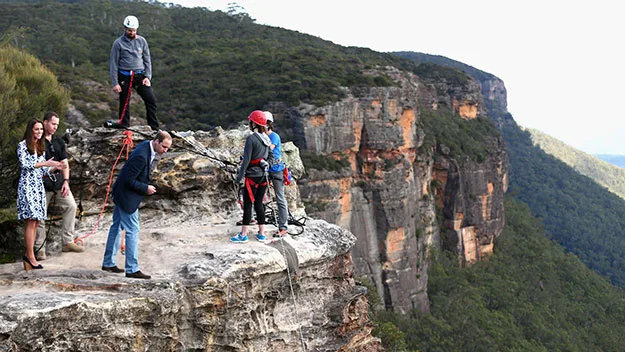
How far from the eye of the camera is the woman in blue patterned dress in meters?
6.91

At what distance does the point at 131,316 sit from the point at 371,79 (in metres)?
39.0

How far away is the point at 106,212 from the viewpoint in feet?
32.0

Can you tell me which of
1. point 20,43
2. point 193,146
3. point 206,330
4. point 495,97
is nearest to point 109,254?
point 206,330

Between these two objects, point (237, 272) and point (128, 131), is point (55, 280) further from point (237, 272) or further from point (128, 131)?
point (128, 131)

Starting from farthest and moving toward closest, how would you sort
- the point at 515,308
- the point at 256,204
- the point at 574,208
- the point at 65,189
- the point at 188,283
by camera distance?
the point at 574,208 < the point at 515,308 < the point at 256,204 < the point at 65,189 < the point at 188,283

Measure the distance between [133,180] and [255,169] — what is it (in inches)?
85.5

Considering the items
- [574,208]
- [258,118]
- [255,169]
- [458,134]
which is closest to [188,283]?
[255,169]

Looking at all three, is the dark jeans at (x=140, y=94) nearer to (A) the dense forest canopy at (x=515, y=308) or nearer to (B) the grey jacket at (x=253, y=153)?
(B) the grey jacket at (x=253, y=153)

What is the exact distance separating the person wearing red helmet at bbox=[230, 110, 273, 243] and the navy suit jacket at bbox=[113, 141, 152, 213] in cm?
174

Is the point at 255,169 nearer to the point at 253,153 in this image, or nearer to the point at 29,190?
the point at 253,153

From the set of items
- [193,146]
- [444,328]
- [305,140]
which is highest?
[193,146]

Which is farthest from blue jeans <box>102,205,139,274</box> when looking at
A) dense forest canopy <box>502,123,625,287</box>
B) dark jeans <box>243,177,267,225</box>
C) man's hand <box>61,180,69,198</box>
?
dense forest canopy <box>502,123,625,287</box>

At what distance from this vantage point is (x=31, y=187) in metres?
7.01

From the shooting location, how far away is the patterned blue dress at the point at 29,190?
6.94 meters
